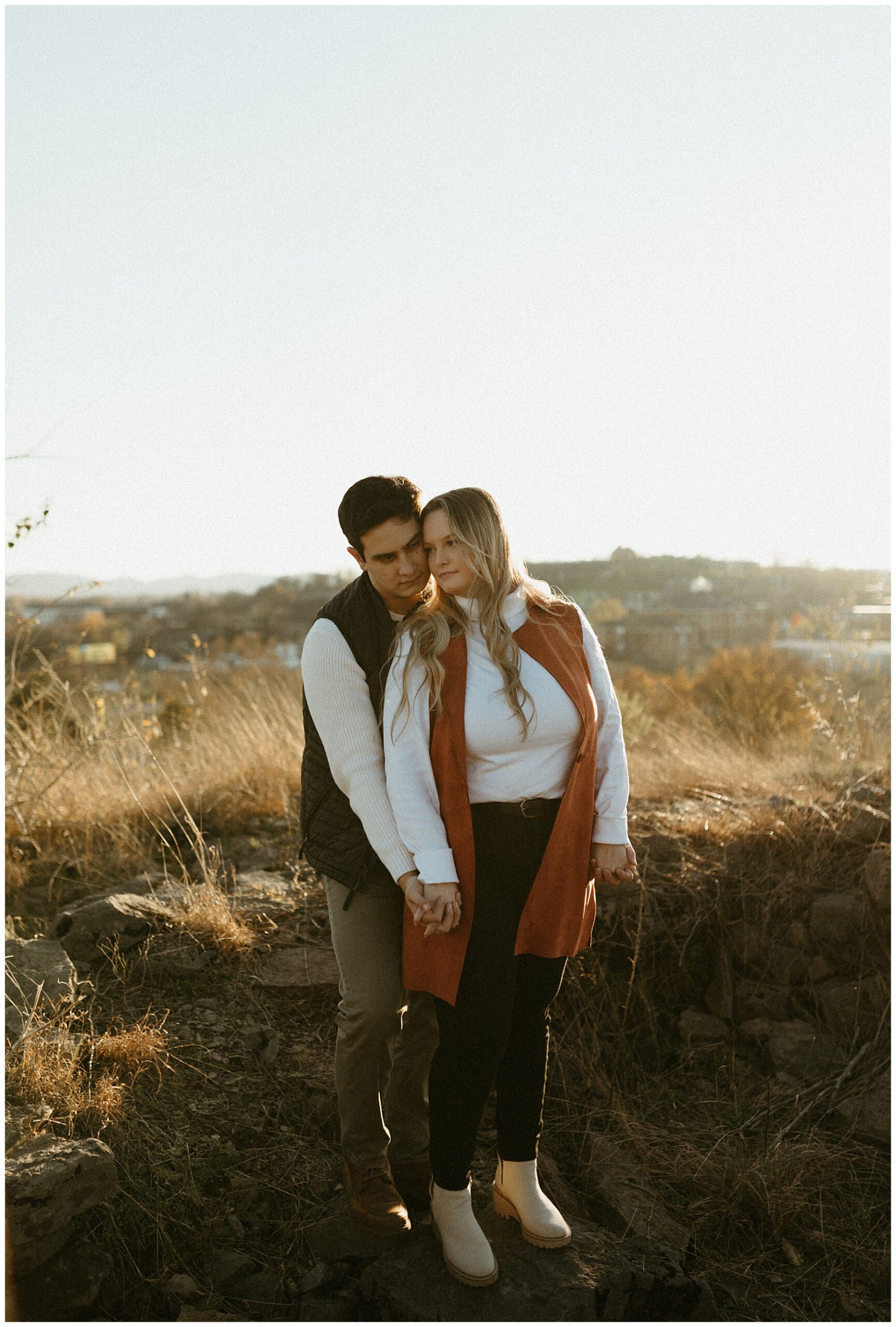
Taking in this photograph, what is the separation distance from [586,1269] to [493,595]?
185 cm

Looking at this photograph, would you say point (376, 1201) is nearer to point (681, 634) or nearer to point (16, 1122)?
point (16, 1122)

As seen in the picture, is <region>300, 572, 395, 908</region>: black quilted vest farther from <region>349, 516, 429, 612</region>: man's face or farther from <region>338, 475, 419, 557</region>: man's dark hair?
<region>338, 475, 419, 557</region>: man's dark hair

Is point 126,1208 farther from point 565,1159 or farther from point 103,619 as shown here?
point 103,619

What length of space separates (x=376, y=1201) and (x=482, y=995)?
0.73m

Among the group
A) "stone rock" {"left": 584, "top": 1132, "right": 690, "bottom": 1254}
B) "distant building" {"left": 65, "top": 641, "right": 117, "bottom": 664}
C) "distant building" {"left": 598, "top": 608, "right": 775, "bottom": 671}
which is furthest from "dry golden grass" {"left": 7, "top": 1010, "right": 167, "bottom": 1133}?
"distant building" {"left": 598, "top": 608, "right": 775, "bottom": 671}

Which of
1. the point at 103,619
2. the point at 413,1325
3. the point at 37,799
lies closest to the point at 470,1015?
the point at 413,1325

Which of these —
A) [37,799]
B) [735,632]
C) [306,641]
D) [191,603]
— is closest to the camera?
[306,641]

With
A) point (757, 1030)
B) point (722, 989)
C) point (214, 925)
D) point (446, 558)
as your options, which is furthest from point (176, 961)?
point (757, 1030)

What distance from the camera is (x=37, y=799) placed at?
14.7 feet

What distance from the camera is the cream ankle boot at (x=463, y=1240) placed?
2.30 m

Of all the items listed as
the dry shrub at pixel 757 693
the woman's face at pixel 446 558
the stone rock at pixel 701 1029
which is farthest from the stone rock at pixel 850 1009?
the dry shrub at pixel 757 693

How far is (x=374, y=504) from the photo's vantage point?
7.70 ft

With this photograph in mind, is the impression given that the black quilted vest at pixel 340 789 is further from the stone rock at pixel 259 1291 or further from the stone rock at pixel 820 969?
the stone rock at pixel 820 969

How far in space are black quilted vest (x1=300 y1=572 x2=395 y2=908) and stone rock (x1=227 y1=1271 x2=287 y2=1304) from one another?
1.09 meters
